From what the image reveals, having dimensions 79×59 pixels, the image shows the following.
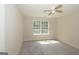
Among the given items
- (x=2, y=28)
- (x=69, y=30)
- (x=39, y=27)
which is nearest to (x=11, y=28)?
(x=2, y=28)

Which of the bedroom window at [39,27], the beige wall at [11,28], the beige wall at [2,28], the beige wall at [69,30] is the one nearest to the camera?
the beige wall at [2,28]

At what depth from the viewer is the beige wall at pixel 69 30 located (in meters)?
3.78

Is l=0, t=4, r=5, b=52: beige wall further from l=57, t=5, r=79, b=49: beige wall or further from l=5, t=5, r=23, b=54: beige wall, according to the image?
l=57, t=5, r=79, b=49: beige wall

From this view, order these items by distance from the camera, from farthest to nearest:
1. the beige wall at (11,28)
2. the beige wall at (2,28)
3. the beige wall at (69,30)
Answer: the beige wall at (69,30), the beige wall at (11,28), the beige wall at (2,28)

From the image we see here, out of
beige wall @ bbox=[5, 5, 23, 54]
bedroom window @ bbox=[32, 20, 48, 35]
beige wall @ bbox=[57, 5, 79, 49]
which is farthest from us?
beige wall @ bbox=[57, 5, 79, 49]

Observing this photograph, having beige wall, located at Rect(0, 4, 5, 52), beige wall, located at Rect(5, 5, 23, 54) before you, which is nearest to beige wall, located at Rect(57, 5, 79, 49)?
beige wall, located at Rect(5, 5, 23, 54)

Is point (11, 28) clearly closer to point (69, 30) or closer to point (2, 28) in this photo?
point (2, 28)

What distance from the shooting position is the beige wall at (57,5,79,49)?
12.4ft

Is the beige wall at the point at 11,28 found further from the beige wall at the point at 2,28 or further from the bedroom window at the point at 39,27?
the bedroom window at the point at 39,27

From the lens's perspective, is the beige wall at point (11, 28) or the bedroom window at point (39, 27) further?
the bedroom window at point (39, 27)

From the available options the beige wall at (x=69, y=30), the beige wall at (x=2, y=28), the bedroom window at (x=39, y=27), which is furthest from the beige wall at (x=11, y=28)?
the beige wall at (x=69, y=30)

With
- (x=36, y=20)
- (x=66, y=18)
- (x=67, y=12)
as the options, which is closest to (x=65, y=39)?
(x=66, y=18)

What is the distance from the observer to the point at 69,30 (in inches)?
157
